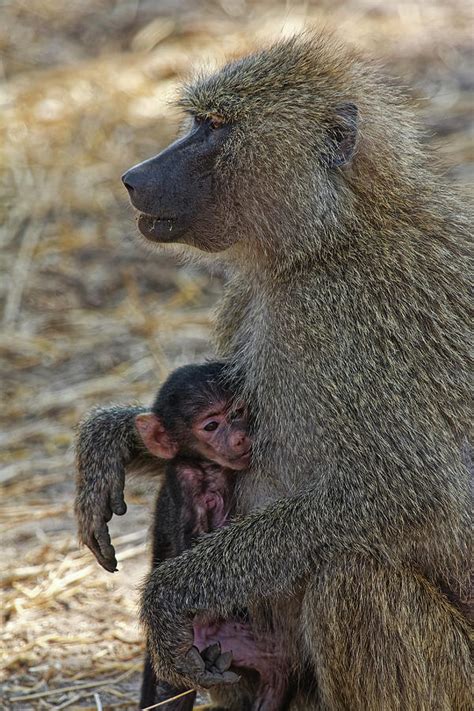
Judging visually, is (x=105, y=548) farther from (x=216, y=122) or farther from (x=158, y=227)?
(x=216, y=122)

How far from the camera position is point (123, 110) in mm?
9211

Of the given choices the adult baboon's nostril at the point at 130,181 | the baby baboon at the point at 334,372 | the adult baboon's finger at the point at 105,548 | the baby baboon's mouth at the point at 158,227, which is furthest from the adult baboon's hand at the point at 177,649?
the adult baboon's nostril at the point at 130,181

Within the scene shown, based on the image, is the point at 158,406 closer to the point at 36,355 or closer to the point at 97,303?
the point at 36,355

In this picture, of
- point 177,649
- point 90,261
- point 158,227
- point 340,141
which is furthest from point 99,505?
point 90,261

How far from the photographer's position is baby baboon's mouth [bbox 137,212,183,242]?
3818 millimetres

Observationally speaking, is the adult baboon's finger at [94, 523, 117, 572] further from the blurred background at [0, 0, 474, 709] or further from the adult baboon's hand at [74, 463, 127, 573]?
the blurred background at [0, 0, 474, 709]

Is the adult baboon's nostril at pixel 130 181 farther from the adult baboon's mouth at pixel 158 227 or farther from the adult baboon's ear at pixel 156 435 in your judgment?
the adult baboon's ear at pixel 156 435

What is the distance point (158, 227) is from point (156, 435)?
2.07ft

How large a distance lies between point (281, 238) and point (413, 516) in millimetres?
899

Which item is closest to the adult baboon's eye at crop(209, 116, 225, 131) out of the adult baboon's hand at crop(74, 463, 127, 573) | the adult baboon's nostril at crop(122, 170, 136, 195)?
the adult baboon's nostril at crop(122, 170, 136, 195)

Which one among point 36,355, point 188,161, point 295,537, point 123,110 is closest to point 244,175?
point 188,161

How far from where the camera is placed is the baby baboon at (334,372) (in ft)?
11.2

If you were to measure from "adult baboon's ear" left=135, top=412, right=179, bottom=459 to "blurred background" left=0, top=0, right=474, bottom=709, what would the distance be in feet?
3.26

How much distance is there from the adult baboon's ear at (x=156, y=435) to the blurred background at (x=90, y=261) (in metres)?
1.00
